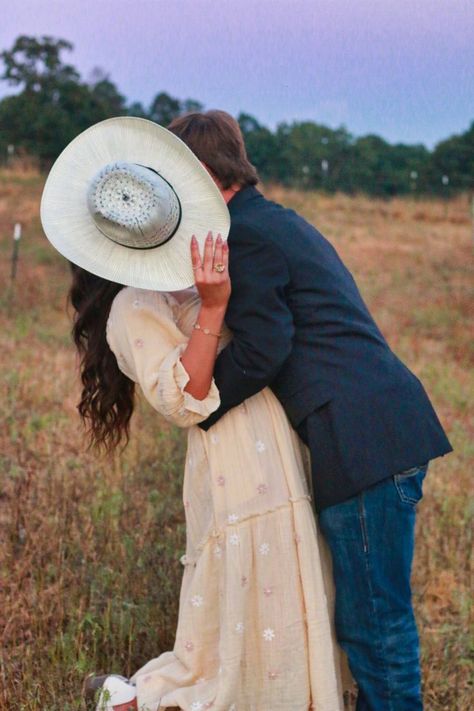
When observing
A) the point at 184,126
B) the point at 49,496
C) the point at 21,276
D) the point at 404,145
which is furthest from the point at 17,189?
the point at 404,145

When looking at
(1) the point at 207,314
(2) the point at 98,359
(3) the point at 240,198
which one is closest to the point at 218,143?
(3) the point at 240,198

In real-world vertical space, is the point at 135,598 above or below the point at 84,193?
below

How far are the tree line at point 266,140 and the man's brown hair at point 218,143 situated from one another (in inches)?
626

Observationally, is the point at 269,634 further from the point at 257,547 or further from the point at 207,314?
the point at 207,314

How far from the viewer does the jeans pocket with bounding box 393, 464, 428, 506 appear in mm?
2287

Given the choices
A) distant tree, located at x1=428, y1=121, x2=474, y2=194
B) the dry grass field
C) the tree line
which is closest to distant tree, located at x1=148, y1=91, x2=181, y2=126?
the tree line

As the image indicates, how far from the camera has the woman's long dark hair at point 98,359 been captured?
2.45 metres

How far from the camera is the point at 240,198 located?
89.7 inches

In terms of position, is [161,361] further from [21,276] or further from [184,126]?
[21,276]

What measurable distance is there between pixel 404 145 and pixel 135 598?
35.8m

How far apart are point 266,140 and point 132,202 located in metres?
28.7

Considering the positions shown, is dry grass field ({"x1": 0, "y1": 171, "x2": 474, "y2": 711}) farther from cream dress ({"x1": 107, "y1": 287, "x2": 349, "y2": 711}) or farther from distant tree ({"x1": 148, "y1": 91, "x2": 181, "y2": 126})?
distant tree ({"x1": 148, "y1": 91, "x2": 181, "y2": 126})

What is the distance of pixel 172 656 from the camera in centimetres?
261

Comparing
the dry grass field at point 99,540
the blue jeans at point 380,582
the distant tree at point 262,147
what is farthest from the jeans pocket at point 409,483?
the distant tree at point 262,147
